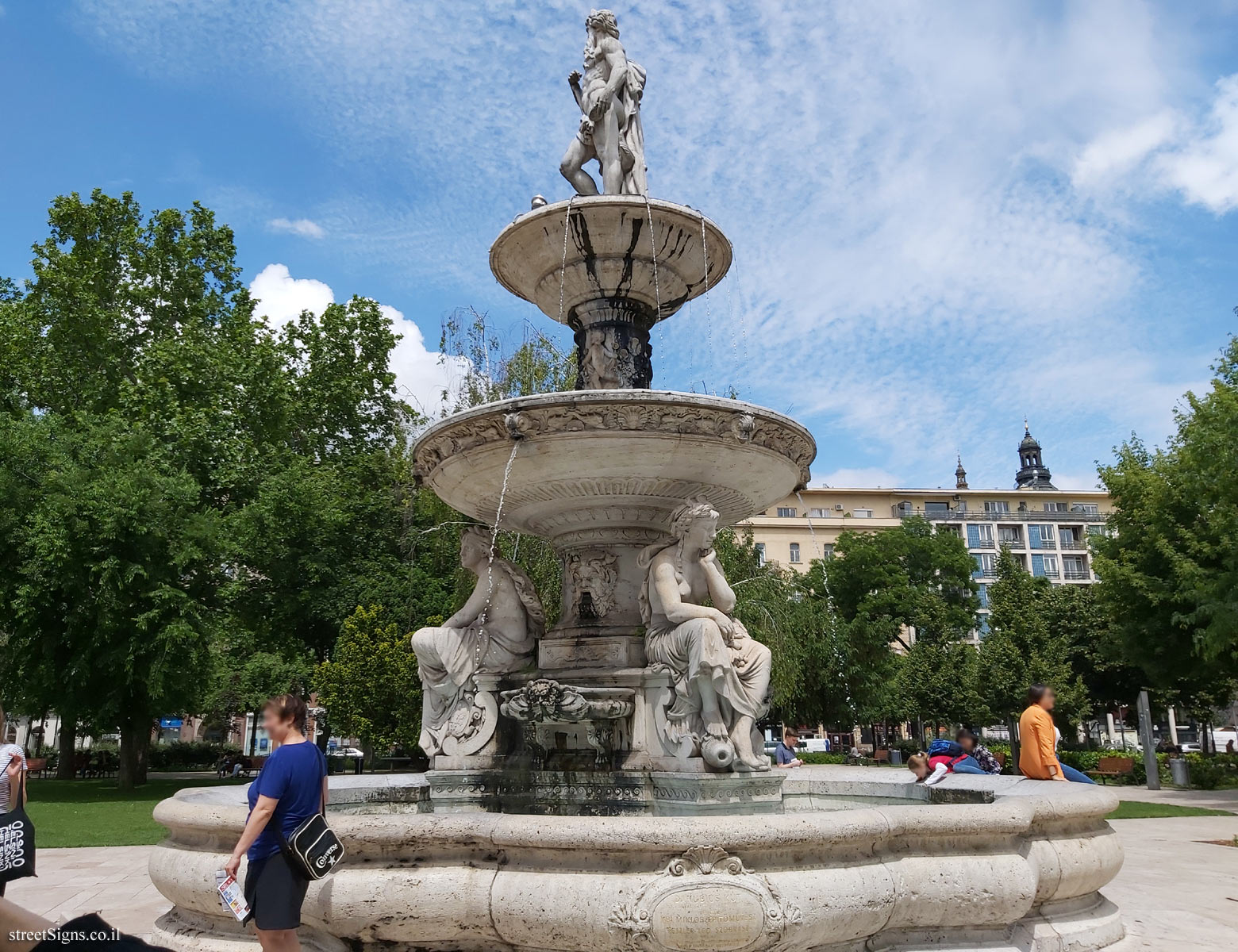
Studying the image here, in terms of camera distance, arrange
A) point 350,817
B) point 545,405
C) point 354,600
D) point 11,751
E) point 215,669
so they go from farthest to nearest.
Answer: point 354,600
point 215,669
point 545,405
point 11,751
point 350,817

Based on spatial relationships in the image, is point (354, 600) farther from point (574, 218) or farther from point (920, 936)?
point (920, 936)

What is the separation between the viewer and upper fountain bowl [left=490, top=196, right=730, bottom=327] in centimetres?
706

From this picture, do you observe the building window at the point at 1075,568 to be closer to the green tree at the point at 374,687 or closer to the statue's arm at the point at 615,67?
the green tree at the point at 374,687

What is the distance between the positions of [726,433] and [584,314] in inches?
98.0

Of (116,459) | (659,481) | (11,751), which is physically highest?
(116,459)

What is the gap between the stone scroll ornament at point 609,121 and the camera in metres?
8.02

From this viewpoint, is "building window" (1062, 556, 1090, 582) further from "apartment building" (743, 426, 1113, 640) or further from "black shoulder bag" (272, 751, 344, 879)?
"black shoulder bag" (272, 751, 344, 879)

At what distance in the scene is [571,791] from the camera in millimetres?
6031

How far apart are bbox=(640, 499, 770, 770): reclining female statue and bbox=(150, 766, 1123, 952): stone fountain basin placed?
167 centimetres

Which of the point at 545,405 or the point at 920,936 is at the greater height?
the point at 545,405

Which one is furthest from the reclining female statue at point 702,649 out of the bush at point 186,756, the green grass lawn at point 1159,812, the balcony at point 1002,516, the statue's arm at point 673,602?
the balcony at point 1002,516

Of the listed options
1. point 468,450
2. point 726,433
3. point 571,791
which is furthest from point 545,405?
point 571,791

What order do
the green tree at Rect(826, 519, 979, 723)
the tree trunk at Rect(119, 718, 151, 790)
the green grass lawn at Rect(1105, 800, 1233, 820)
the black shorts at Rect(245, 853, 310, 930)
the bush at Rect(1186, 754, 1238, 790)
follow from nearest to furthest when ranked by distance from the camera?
the black shorts at Rect(245, 853, 310, 930) < the green grass lawn at Rect(1105, 800, 1233, 820) < the bush at Rect(1186, 754, 1238, 790) < the tree trunk at Rect(119, 718, 151, 790) < the green tree at Rect(826, 519, 979, 723)

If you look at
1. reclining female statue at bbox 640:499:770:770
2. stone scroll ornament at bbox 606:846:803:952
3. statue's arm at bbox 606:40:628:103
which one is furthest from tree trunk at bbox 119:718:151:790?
stone scroll ornament at bbox 606:846:803:952
